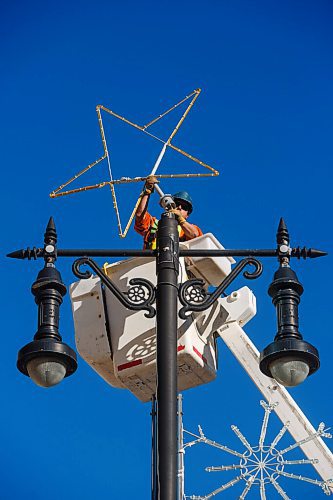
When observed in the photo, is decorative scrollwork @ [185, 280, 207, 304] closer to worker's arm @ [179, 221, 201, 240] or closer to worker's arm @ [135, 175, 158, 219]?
worker's arm @ [135, 175, 158, 219]

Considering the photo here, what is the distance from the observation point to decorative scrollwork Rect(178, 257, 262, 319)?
7.73m

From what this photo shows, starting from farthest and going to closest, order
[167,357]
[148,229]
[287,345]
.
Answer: [148,229], [287,345], [167,357]

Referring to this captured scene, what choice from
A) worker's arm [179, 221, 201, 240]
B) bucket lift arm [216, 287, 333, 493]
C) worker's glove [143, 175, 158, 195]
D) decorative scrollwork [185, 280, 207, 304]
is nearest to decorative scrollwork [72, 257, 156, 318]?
decorative scrollwork [185, 280, 207, 304]

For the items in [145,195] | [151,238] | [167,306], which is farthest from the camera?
[151,238]

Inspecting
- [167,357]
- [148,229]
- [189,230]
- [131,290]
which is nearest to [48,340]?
[131,290]

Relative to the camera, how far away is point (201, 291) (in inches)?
311

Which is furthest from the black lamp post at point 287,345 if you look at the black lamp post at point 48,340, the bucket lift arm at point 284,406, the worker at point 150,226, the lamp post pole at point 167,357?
the bucket lift arm at point 284,406

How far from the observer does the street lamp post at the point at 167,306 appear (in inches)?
296

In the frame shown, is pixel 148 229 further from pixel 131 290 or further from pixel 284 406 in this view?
pixel 131 290

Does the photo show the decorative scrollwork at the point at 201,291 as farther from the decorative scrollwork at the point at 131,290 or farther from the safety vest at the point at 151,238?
the safety vest at the point at 151,238

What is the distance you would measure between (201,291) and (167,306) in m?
0.31

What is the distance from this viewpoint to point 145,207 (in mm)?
11461

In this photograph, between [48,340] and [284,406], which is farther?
[284,406]

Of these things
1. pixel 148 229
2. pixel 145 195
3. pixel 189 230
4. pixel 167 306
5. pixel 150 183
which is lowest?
pixel 167 306
